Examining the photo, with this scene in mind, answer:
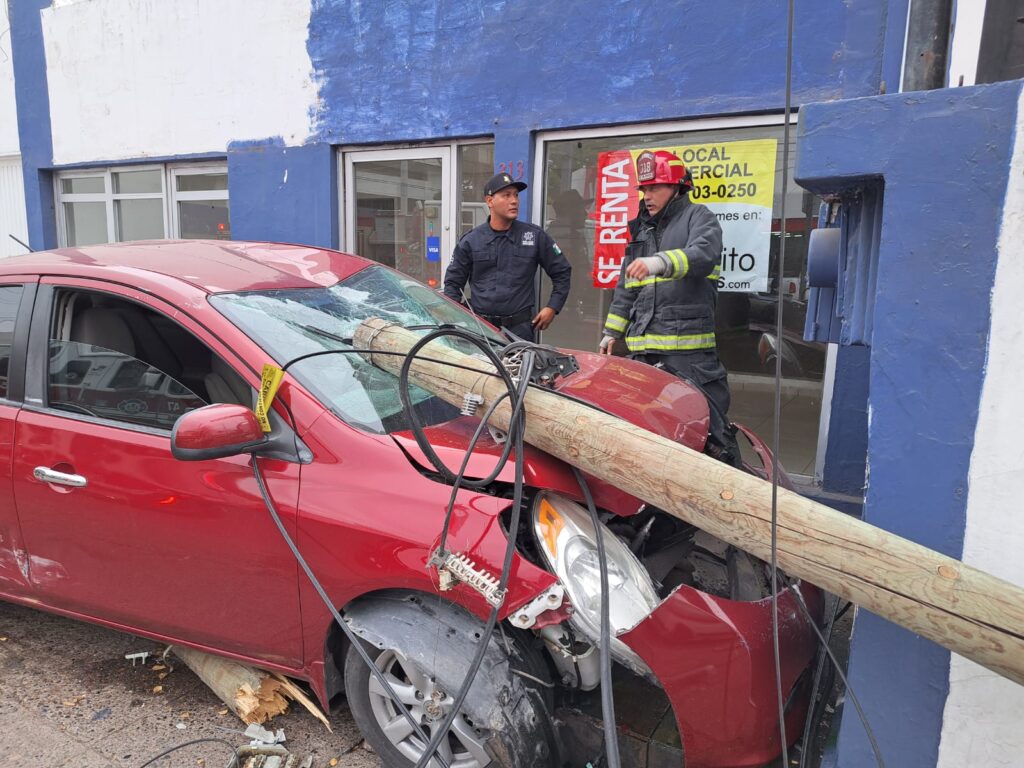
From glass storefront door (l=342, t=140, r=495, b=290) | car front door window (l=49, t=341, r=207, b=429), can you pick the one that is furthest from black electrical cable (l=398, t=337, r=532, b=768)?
glass storefront door (l=342, t=140, r=495, b=290)

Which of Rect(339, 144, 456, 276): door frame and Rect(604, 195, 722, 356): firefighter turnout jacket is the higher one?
Rect(339, 144, 456, 276): door frame

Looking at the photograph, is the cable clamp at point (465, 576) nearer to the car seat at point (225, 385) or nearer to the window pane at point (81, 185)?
the car seat at point (225, 385)

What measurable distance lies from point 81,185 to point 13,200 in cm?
153

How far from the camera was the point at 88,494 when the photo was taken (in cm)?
244

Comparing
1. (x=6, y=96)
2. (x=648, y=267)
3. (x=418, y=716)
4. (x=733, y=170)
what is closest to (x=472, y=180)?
(x=733, y=170)

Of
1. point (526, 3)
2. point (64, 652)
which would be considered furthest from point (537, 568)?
point (526, 3)

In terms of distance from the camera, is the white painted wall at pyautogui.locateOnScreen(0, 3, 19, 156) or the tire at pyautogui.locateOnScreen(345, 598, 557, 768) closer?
the tire at pyautogui.locateOnScreen(345, 598, 557, 768)

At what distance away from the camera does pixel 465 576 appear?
Result: 6.13ft

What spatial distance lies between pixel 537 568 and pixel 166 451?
1292mm

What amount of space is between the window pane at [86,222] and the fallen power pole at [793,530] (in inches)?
313

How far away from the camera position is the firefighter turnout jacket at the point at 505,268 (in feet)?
16.1

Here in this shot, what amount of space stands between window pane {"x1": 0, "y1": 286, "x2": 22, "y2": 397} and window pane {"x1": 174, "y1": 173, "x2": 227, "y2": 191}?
16.4 ft

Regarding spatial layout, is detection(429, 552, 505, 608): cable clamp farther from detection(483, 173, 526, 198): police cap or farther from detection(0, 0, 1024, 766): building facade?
detection(483, 173, 526, 198): police cap

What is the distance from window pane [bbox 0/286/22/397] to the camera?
274 centimetres
